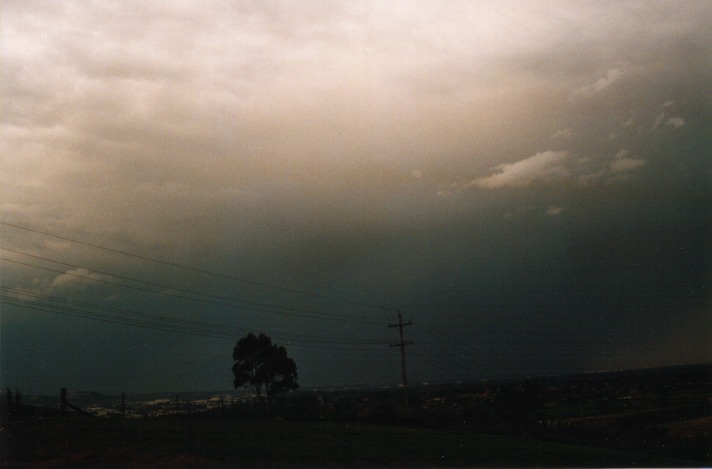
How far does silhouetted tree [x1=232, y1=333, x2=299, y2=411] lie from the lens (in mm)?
60062

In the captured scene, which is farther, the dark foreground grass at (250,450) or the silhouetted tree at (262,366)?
the silhouetted tree at (262,366)

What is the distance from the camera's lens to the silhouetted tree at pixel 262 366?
2365 inches

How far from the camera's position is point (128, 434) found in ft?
64.5

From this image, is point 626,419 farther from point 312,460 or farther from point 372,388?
point 372,388

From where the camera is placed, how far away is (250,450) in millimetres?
18156

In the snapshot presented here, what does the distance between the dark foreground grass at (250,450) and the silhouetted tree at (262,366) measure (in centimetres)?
3631

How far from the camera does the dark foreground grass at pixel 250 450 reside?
1576 centimetres

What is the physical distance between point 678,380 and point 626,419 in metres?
56.1

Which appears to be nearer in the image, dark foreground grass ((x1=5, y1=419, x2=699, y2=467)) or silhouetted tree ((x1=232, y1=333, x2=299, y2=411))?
dark foreground grass ((x1=5, y1=419, x2=699, y2=467))

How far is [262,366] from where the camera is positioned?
60344 millimetres

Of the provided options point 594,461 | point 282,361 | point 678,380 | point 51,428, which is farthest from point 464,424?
point 678,380

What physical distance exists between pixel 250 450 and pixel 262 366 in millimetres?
43170

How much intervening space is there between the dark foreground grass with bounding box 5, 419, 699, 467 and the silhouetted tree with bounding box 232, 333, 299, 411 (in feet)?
119

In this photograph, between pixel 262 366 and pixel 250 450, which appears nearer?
pixel 250 450
